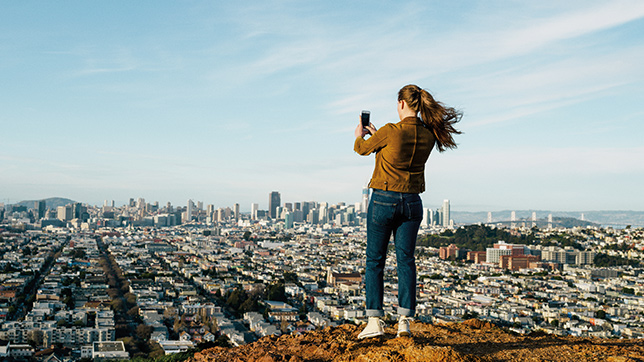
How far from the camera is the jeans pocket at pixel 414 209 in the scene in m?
2.39

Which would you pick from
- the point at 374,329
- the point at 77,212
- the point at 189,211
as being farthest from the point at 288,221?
the point at 374,329

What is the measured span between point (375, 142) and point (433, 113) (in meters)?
0.29

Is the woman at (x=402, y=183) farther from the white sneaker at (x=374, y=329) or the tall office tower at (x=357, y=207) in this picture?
the tall office tower at (x=357, y=207)

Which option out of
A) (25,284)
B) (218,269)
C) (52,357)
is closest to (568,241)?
(218,269)

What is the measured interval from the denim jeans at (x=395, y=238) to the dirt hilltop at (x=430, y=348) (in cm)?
17

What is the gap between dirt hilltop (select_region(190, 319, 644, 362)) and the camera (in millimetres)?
2086

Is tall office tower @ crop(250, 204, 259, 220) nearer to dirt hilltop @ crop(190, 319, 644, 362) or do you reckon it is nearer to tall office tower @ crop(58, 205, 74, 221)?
tall office tower @ crop(58, 205, 74, 221)

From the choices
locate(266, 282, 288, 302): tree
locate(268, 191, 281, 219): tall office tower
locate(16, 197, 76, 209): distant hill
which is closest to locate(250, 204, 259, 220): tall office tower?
locate(268, 191, 281, 219): tall office tower

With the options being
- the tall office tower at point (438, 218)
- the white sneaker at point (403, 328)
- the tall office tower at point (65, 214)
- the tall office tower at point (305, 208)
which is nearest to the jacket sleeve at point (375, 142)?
the white sneaker at point (403, 328)

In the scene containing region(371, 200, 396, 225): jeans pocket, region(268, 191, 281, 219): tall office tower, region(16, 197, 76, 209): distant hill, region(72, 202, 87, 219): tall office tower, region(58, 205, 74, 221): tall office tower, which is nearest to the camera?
region(371, 200, 396, 225): jeans pocket

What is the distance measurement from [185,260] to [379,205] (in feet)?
Answer: 133

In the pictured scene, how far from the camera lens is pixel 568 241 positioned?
4762 cm

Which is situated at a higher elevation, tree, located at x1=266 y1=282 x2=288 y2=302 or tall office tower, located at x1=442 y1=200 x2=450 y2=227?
tall office tower, located at x1=442 y1=200 x2=450 y2=227

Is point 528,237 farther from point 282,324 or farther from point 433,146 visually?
point 433,146
